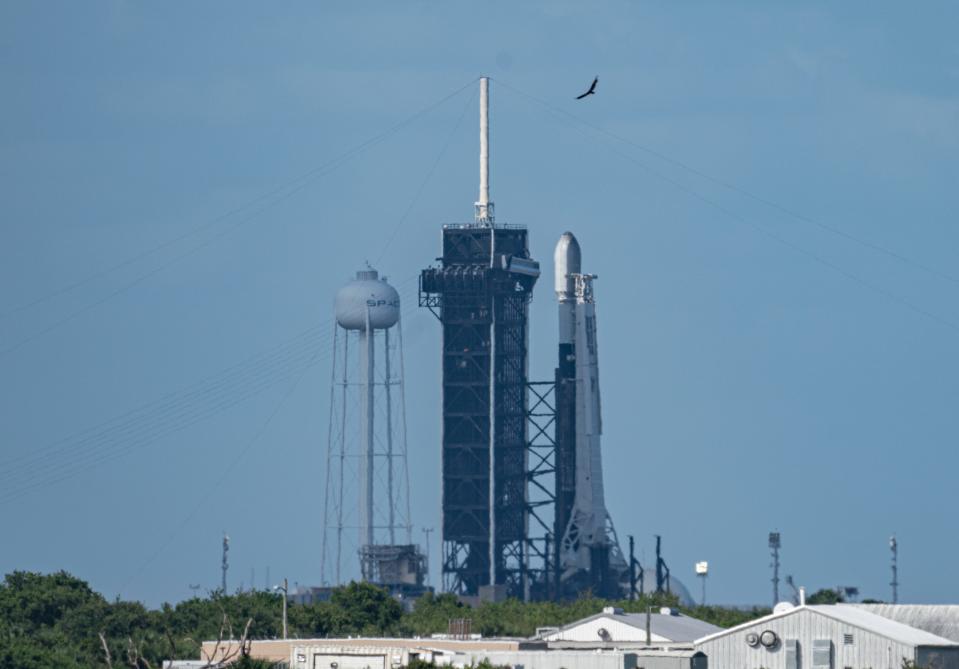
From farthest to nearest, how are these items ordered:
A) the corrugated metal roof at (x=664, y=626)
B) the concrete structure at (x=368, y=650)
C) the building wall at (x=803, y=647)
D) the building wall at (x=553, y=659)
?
1. the corrugated metal roof at (x=664, y=626)
2. the building wall at (x=803, y=647)
3. the concrete structure at (x=368, y=650)
4. the building wall at (x=553, y=659)

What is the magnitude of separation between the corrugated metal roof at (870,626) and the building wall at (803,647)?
0.19m

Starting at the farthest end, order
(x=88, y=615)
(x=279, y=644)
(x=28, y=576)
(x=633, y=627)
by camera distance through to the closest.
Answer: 1. (x=28, y=576)
2. (x=88, y=615)
3. (x=633, y=627)
4. (x=279, y=644)

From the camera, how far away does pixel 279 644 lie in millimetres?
121188

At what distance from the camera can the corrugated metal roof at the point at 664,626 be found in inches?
5561

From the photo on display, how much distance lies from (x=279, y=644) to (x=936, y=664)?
3521 centimetres

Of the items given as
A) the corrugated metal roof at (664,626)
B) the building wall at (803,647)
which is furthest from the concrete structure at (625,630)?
the building wall at (803,647)

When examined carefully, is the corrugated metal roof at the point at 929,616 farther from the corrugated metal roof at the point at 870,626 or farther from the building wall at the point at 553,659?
the building wall at the point at 553,659

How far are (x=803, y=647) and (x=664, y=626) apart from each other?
35.2m

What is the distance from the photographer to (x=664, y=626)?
147 m

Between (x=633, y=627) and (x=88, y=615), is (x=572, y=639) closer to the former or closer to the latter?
(x=633, y=627)

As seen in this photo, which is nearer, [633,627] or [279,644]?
[279,644]

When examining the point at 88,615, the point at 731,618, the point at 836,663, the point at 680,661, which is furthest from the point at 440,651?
the point at 731,618

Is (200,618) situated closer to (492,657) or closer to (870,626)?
(492,657)

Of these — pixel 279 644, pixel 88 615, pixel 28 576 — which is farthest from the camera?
pixel 28 576
